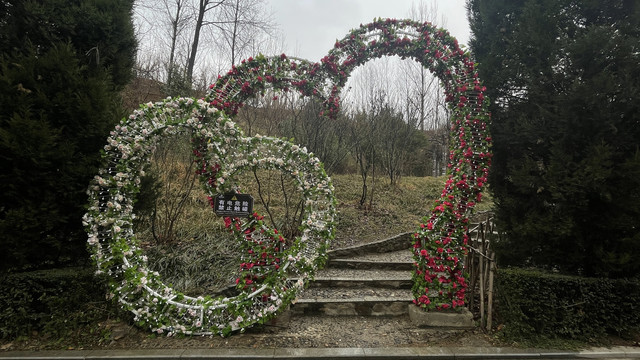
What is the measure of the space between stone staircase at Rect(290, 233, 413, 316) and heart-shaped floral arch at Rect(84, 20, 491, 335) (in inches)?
21.9

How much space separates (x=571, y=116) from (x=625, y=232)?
1.36m

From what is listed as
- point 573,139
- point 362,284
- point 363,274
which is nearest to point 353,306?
point 362,284

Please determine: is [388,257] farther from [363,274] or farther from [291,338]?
[291,338]

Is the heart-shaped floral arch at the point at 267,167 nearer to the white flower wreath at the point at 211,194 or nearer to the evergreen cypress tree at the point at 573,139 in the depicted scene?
the white flower wreath at the point at 211,194

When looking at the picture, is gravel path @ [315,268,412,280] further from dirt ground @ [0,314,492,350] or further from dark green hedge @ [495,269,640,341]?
dark green hedge @ [495,269,640,341]

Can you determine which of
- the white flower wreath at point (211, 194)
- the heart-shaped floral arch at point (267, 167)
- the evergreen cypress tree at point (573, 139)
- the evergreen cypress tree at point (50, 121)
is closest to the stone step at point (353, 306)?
the heart-shaped floral arch at point (267, 167)

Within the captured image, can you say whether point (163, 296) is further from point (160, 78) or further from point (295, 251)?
point (160, 78)

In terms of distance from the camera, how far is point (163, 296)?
3.20m

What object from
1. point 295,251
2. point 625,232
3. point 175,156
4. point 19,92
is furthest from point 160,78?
point 625,232

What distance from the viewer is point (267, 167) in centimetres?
349

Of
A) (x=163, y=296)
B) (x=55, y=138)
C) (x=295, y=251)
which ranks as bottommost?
(x=163, y=296)

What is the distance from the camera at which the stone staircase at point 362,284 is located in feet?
12.8

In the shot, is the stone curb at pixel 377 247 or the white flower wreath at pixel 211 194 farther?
the stone curb at pixel 377 247

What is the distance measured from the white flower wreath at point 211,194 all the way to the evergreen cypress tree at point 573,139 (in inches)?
93.3
